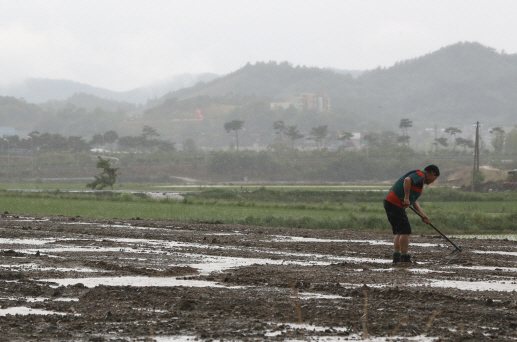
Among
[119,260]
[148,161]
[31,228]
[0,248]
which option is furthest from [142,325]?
[148,161]

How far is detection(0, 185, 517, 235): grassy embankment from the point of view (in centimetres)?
2519

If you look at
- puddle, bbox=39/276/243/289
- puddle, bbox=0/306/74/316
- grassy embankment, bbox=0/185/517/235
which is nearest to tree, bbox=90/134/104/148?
grassy embankment, bbox=0/185/517/235

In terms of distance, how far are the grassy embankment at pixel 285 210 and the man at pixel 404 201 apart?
37.2 feet

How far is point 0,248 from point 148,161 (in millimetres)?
100413

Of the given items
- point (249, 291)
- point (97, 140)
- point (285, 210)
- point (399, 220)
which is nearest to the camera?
point (249, 291)

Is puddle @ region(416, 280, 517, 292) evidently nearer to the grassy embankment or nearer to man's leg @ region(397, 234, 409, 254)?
man's leg @ region(397, 234, 409, 254)

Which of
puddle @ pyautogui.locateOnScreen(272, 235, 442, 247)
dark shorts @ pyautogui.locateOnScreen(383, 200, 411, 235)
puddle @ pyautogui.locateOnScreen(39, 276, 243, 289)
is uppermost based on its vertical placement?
dark shorts @ pyautogui.locateOnScreen(383, 200, 411, 235)

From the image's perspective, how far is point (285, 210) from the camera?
34.3 metres

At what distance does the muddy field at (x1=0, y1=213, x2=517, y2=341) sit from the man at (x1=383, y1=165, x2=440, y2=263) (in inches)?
17.6

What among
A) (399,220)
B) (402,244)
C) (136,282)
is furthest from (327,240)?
(136,282)

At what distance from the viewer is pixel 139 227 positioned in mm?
21625

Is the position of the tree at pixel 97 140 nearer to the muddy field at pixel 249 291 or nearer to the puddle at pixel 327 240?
the puddle at pixel 327 240

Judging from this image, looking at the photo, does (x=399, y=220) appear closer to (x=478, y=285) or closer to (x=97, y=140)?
(x=478, y=285)

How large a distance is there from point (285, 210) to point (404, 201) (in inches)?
882
